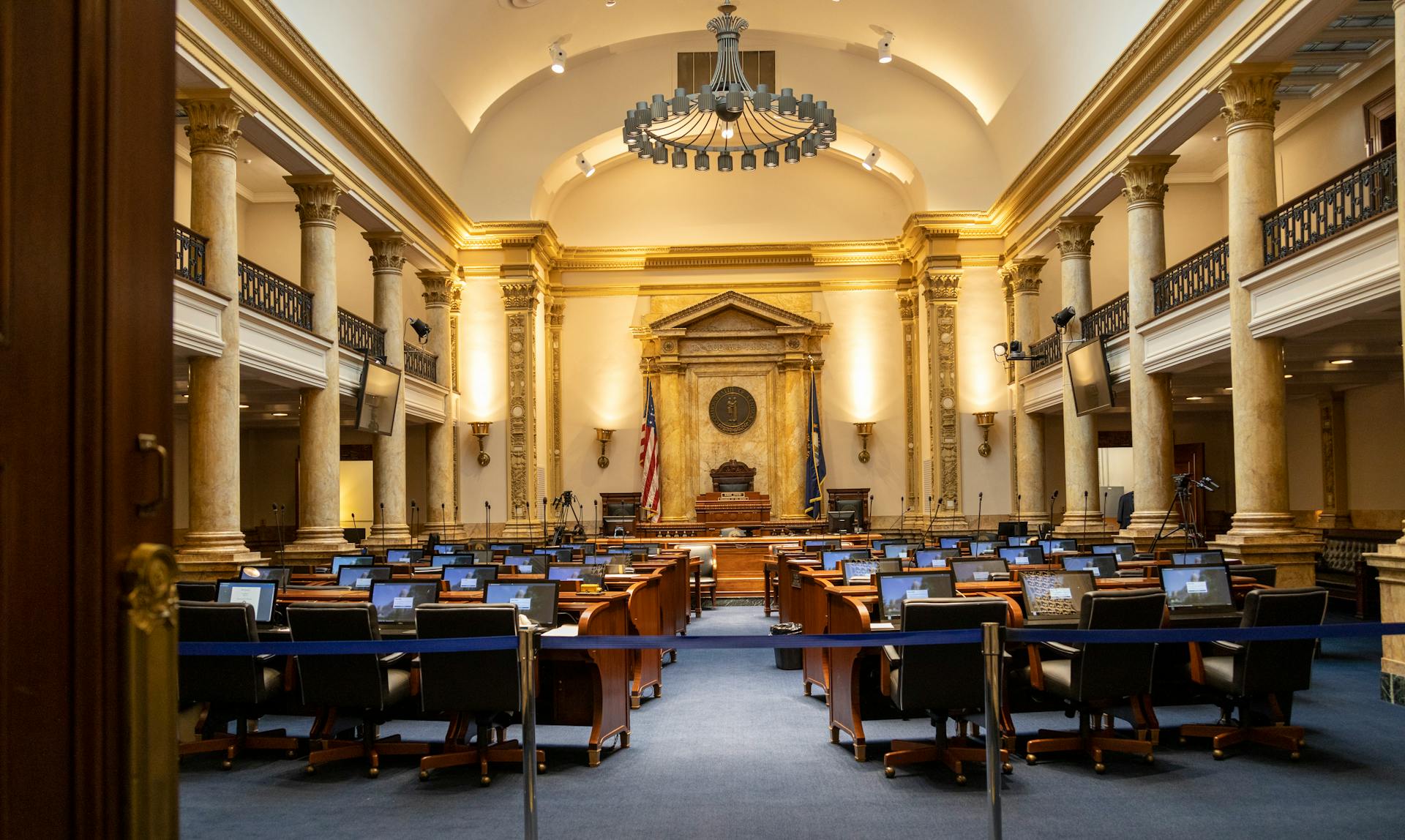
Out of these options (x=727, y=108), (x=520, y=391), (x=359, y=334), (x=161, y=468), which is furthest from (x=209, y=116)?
(x=161, y=468)

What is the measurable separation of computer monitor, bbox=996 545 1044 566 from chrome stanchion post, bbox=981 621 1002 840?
20.1ft

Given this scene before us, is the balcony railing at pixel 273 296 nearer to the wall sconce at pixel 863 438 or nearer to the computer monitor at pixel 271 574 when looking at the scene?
the computer monitor at pixel 271 574

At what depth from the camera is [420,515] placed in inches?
864

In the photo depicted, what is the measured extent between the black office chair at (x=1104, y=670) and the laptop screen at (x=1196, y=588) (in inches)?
42.5

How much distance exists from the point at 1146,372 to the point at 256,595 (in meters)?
12.1

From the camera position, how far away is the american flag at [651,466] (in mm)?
22547

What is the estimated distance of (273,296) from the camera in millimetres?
13891

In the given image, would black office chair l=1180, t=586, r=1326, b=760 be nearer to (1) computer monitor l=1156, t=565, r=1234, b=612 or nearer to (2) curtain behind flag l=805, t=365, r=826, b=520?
(1) computer monitor l=1156, t=565, r=1234, b=612

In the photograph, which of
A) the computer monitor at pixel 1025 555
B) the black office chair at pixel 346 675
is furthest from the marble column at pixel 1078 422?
the black office chair at pixel 346 675

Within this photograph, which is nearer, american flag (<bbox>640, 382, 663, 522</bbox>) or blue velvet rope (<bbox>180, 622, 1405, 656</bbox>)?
blue velvet rope (<bbox>180, 622, 1405, 656</bbox>)

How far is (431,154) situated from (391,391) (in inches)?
194

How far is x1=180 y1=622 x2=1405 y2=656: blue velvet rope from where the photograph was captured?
430 centimetres

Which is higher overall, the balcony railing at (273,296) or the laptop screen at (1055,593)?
the balcony railing at (273,296)

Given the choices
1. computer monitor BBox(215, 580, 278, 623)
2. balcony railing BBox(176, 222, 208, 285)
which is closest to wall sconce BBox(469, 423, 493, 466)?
balcony railing BBox(176, 222, 208, 285)
